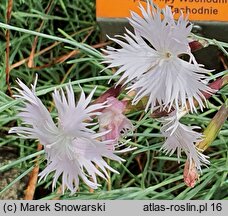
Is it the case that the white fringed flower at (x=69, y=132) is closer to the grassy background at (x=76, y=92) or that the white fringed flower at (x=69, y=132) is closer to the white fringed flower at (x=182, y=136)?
the white fringed flower at (x=182, y=136)

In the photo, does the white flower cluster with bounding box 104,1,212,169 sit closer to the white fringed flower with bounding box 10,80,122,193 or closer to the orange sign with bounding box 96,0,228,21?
the white fringed flower with bounding box 10,80,122,193

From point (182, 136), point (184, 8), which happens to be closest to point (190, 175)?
point (182, 136)

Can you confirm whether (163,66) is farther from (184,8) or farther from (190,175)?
(184,8)

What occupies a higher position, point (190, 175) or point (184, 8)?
point (184, 8)

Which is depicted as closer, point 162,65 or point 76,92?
point 162,65

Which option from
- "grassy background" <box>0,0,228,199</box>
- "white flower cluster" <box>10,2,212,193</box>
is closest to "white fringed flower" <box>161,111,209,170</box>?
"white flower cluster" <box>10,2,212,193</box>

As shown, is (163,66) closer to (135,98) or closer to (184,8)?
(135,98)

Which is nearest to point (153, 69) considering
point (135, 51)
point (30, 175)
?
point (135, 51)
